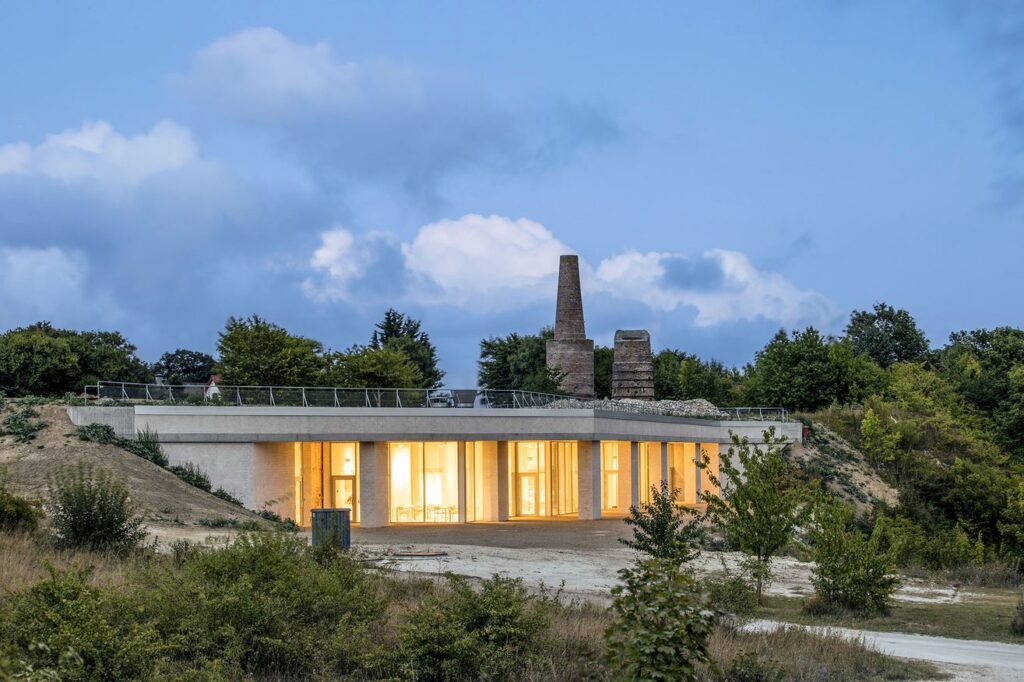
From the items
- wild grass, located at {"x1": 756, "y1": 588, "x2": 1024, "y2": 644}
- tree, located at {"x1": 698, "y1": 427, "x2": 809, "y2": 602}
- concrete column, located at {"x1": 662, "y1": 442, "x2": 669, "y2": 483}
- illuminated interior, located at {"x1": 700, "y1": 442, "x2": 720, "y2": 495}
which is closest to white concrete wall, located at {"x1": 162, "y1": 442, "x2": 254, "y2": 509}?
concrete column, located at {"x1": 662, "y1": 442, "x2": 669, "y2": 483}

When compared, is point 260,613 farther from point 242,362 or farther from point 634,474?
point 242,362

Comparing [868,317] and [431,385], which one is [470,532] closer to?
[431,385]

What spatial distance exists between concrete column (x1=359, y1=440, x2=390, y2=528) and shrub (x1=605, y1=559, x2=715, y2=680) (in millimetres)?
32787

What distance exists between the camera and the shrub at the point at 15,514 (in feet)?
81.2

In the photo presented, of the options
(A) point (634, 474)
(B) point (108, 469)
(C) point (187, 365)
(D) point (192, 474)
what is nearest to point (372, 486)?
(D) point (192, 474)

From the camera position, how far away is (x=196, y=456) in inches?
1714

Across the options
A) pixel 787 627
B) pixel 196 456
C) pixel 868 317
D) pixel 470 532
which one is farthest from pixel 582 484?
pixel 868 317

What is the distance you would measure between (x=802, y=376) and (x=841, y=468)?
52.3 ft

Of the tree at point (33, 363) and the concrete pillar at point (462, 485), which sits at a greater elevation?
the tree at point (33, 363)

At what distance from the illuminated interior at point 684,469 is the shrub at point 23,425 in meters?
31.3

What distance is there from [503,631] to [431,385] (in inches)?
2805

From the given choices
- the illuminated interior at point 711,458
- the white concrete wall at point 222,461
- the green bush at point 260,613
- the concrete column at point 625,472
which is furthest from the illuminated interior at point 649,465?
the green bush at point 260,613

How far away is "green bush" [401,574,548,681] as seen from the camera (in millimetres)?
13602

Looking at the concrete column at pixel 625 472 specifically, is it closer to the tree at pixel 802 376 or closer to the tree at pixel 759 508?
the tree at pixel 759 508
